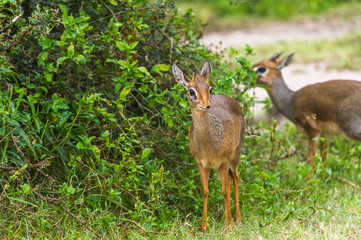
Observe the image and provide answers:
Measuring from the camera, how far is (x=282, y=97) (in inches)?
244

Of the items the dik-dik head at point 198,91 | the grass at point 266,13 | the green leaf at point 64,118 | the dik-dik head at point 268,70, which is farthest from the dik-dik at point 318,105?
the grass at point 266,13

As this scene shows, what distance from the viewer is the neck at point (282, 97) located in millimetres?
6107

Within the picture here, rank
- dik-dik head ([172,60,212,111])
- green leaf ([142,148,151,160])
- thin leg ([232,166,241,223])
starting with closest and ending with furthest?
1. dik-dik head ([172,60,212,111])
2. green leaf ([142,148,151,160])
3. thin leg ([232,166,241,223])

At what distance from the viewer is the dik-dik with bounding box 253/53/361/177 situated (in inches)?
206

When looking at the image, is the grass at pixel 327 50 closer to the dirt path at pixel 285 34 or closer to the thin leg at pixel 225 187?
the dirt path at pixel 285 34

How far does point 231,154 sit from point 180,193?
1.57 ft

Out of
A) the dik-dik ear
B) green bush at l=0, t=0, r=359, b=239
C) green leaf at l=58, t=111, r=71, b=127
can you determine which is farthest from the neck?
green leaf at l=58, t=111, r=71, b=127

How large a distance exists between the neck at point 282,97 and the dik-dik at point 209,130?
84.0 inches

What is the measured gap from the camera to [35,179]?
3873mm

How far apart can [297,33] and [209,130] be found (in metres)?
8.77

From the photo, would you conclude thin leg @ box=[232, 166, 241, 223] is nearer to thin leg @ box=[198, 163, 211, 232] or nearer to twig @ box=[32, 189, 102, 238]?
thin leg @ box=[198, 163, 211, 232]

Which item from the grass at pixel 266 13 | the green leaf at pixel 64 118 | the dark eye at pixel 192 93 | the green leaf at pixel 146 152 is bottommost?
the grass at pixel 266 13

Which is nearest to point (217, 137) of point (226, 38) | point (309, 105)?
point (309, 105)

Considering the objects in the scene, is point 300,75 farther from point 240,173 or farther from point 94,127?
point 94,127
